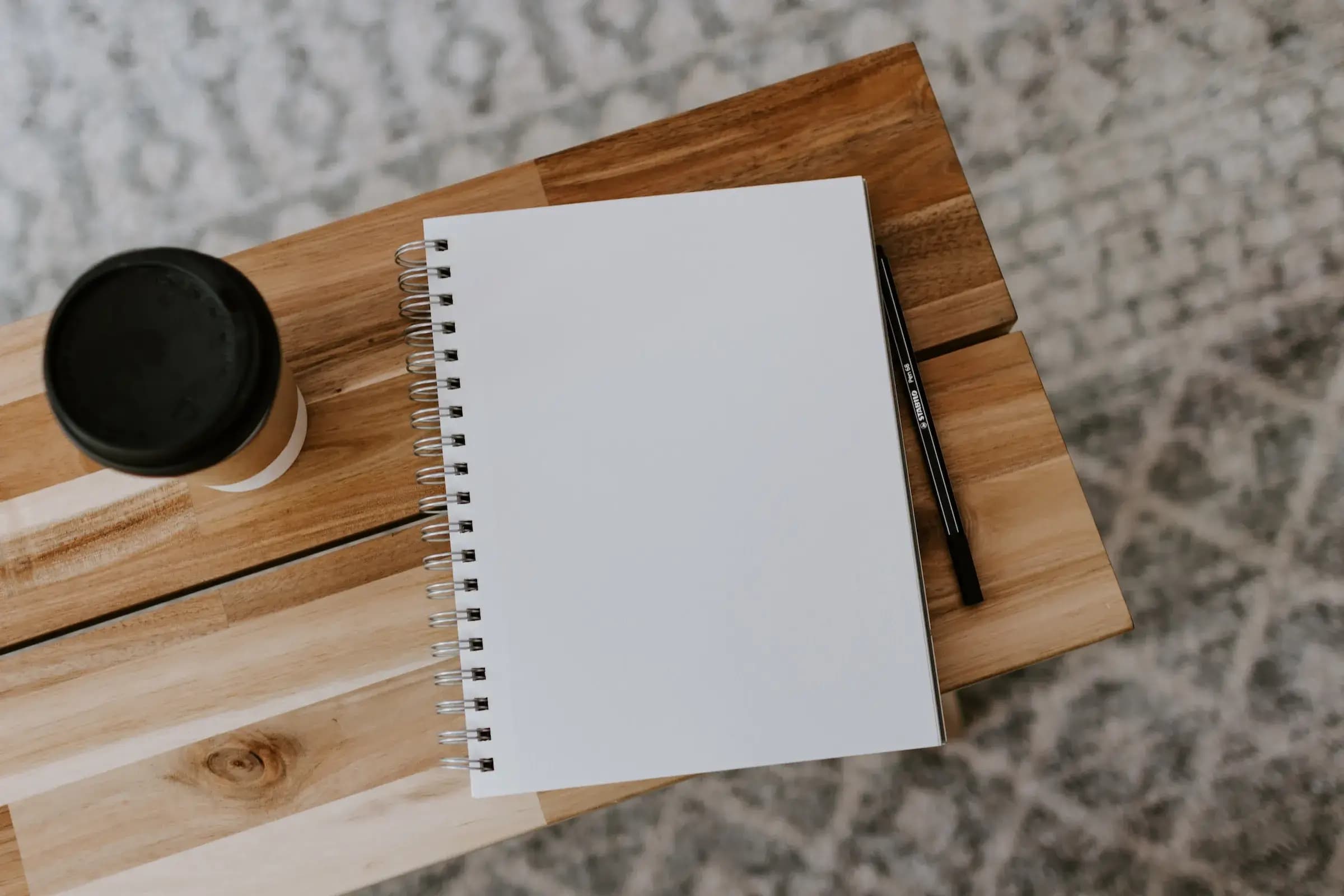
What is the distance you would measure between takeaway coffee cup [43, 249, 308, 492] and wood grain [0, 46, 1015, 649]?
0.13 meters

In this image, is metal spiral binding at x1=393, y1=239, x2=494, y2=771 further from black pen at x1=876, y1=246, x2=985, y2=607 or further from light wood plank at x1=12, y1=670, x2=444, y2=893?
black pen at x1=876, y1=246, x2=985, y2=607

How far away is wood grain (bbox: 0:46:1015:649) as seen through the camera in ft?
1.95

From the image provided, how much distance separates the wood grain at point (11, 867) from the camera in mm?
574

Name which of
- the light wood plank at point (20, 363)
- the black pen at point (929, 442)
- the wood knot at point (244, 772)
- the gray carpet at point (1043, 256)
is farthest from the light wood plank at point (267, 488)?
the gray carpet at point (1043, 256)

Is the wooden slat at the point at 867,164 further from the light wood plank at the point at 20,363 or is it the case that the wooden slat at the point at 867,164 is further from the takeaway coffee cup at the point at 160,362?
the light wood plank at the point at 20,363

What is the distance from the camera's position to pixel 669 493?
21.9 inches

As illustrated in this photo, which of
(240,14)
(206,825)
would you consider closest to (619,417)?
(206,825)

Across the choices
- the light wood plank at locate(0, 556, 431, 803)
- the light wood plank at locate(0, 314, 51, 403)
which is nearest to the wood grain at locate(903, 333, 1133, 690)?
the light wood plank at locate(0, 556, 431, 803)

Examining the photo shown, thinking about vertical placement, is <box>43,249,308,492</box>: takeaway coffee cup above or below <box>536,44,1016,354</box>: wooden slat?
above

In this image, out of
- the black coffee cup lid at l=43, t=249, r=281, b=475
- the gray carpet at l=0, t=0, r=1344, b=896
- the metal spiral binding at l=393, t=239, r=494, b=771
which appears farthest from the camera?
the gray carpet at l=0, t=0, r=1344, b=896

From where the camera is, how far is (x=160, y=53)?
1.03m

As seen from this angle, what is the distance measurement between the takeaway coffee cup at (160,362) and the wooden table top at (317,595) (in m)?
0.14

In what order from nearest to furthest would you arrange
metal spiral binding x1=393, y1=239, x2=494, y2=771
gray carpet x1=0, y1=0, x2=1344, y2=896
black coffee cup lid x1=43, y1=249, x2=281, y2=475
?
1. black coffee cup lid x1=43, y1=249, x2=281, y2=475
2. metal spiral binding x1=393, y1=239, x2=494, y2=771
3. gray carpet x1=0, y1=0, x2=1344, y2=896

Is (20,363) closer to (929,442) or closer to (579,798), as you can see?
(579,798)
